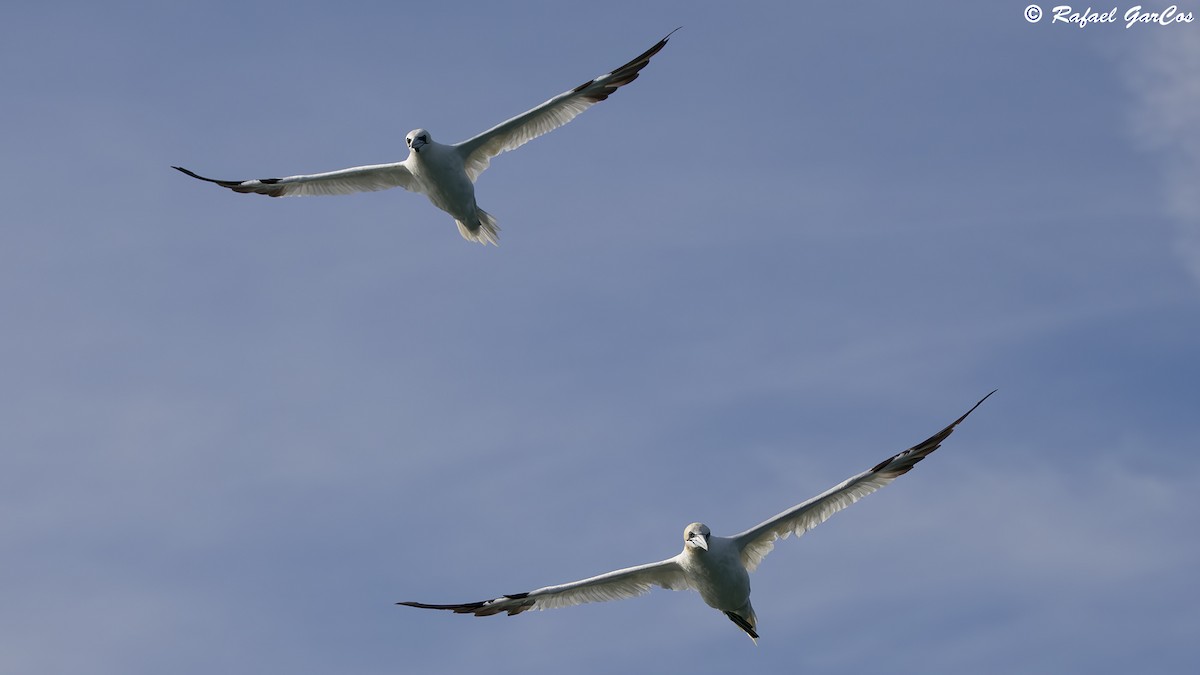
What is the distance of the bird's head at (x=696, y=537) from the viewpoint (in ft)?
84.3

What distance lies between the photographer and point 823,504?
25.9m

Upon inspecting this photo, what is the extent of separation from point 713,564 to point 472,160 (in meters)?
9.41

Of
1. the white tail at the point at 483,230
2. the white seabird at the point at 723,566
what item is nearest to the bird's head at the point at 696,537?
the white seabird at the point at 723,566

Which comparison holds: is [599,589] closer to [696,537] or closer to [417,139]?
[696,537]

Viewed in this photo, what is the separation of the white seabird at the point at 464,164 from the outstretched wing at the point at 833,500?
8.33m

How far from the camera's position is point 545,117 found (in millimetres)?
29938

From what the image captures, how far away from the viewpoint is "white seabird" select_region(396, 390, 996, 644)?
25.7m

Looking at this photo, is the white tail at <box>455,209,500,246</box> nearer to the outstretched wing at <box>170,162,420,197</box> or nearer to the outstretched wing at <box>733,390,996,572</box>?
the outstretched wing at <box>170,162,420,197</box>

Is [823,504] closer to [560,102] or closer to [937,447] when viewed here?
[937,447]

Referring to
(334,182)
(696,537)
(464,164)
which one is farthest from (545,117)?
(696,537)

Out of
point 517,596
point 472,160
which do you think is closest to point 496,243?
point 472,160

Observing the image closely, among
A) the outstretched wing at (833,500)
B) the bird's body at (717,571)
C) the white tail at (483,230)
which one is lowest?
the bird's body at (717,571)

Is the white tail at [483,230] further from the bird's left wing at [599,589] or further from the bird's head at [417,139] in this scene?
the bird's left wing at [599,589]

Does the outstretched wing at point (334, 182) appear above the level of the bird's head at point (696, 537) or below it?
above
